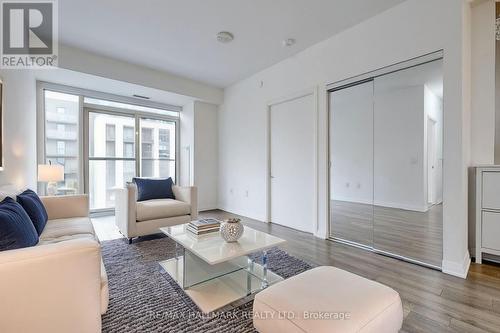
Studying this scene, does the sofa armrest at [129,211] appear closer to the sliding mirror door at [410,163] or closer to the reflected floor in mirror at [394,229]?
the reflected floor in mirror at [394,229]

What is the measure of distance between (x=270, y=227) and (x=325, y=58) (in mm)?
2650

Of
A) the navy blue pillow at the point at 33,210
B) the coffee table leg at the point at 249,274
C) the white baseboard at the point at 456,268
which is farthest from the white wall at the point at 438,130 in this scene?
the navy blue pillow at the point at 33,210

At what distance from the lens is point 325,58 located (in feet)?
10.6

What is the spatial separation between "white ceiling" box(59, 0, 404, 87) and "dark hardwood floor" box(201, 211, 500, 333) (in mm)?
2724

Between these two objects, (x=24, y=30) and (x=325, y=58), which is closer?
(x=24, y=30)

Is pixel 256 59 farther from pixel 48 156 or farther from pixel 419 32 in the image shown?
pixel 48 156

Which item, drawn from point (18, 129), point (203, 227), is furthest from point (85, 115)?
point (203, 227)

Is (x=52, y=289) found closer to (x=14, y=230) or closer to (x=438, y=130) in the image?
(x=14, y=230)

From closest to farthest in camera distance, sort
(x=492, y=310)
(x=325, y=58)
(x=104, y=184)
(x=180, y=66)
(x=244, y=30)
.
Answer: (x=492, y=310) < (x=244, y=30) < (x=325, y=58) < (x=180, y=66) < (x=104, y=184)

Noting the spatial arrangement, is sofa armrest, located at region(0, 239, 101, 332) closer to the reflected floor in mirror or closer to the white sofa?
the white sofa

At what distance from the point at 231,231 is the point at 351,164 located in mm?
2712

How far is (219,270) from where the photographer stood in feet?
6.72

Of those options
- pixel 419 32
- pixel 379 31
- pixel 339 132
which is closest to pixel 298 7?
pixel 379 31

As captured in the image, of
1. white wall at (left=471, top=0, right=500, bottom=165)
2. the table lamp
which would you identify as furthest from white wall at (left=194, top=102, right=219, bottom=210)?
white wall at (left=471, top=0, right=500, bottom=165)
